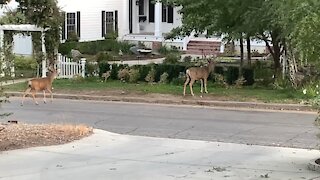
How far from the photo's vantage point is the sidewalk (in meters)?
9.34

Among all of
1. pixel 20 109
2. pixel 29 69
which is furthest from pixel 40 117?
pixel 29 69

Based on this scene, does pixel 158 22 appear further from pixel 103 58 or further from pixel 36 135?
pixel 36 135

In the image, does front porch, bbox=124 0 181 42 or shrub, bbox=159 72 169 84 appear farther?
front porch, bbox=124 0 181 42

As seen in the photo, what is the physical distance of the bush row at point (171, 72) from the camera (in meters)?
25.0

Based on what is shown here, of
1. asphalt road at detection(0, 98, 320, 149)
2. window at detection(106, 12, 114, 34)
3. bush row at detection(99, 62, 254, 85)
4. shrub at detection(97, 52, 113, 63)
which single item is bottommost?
asphalt road at detection(0, 98, 320, 149)

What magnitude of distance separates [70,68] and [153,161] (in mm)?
19313

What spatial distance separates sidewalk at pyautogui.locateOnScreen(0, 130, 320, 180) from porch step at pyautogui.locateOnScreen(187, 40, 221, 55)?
28363 millimetres

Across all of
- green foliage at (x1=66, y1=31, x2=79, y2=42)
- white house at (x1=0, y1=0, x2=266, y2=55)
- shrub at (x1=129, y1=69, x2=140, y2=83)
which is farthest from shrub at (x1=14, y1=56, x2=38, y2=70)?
shrub at (x1=129, y1=69, x2=140, y2=83)

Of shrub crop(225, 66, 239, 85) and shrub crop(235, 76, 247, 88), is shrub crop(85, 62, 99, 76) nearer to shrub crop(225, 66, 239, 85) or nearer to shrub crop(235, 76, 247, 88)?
shrub crop(225, 66, 239, 85)

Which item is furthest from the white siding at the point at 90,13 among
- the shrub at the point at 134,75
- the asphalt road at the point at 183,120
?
the asphalt road at the point at 183,120

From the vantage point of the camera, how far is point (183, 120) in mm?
16844

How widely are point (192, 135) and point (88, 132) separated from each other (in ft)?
7.45

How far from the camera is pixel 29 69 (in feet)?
105

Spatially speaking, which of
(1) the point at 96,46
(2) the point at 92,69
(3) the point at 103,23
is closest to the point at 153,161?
(2) the point at 92,69
